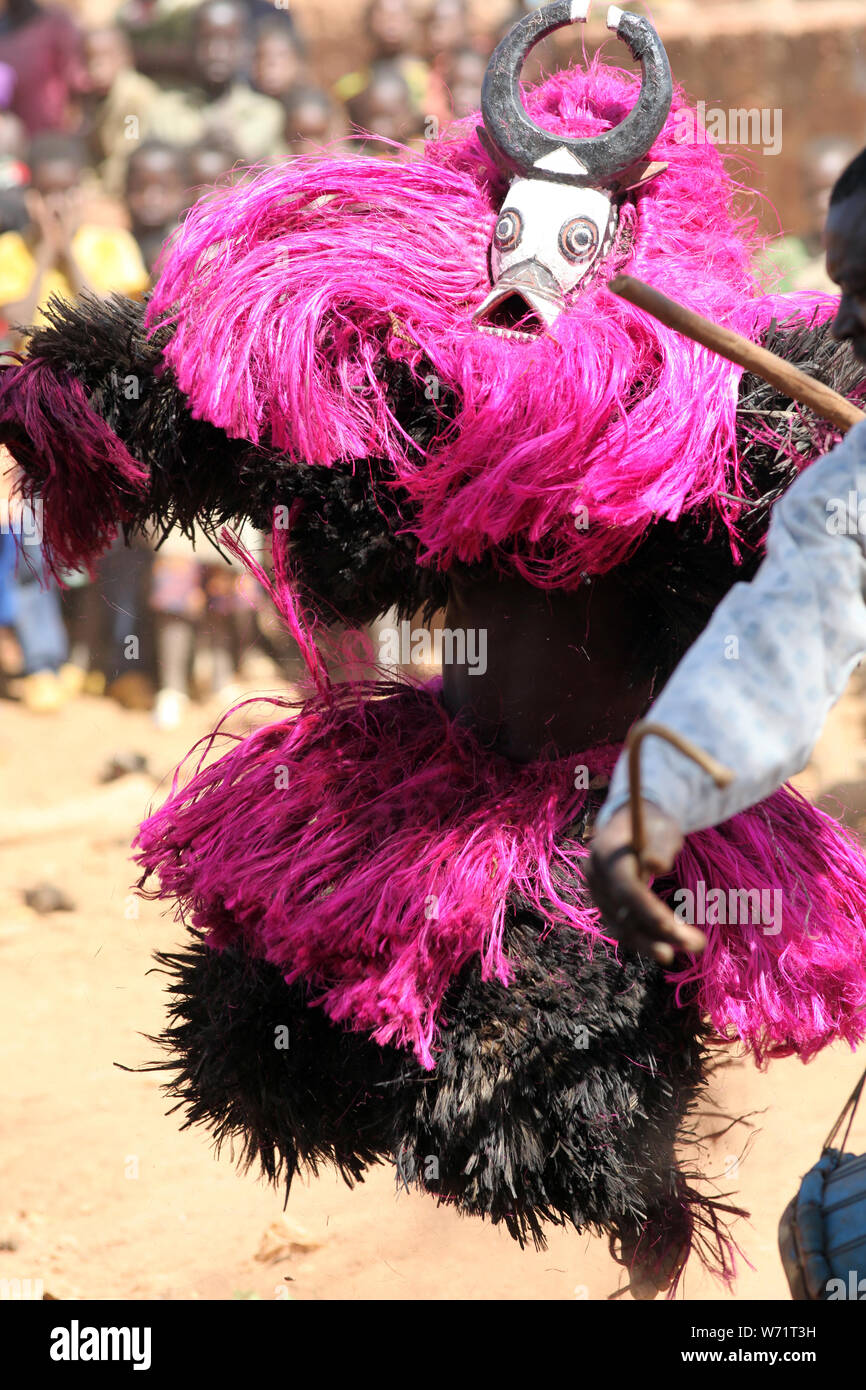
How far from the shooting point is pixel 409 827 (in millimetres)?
1272

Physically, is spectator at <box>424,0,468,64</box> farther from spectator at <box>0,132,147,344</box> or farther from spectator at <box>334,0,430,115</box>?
spectator at <box>0,132,147,344</box>

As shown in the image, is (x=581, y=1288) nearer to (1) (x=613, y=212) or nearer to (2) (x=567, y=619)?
(2) (x=567, y=619)

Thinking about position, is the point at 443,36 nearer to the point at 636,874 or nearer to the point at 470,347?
the point at 470,347

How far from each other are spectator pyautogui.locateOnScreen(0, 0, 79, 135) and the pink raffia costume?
394cm

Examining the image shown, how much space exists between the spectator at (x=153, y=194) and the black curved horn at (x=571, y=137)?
265cm

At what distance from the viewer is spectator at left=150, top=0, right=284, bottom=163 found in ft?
14.1

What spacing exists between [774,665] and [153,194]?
352 centimetres

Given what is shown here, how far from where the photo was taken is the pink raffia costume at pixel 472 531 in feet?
3.94

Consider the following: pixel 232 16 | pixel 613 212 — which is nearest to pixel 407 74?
pixel 232 16

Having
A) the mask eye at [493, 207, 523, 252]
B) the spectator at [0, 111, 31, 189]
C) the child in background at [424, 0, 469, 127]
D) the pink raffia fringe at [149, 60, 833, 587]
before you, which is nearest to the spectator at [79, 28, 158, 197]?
the spectator at [0, 111, 31, 189]

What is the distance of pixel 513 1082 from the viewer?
123 centimetres

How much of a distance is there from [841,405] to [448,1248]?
4.71 feet

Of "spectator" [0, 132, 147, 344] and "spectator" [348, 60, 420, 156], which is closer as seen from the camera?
"spectator" [0, 132, 147, 344]

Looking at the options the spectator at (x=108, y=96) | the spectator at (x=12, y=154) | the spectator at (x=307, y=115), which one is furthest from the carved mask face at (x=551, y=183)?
the spectator at (x=108, y=96)
